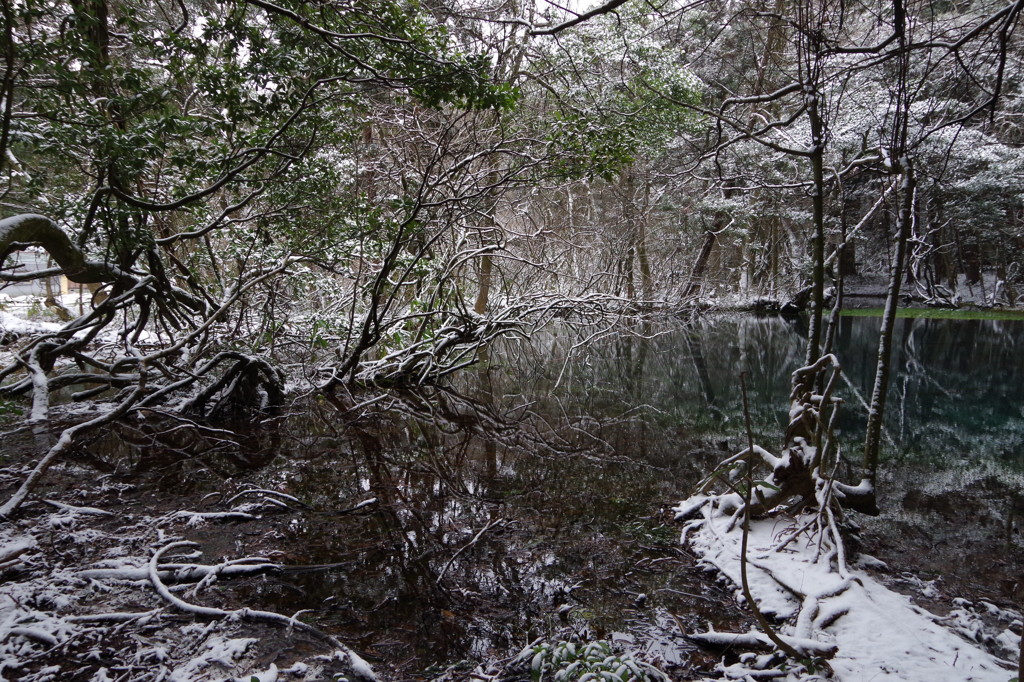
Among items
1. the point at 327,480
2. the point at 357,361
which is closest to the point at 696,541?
the point at 327,480

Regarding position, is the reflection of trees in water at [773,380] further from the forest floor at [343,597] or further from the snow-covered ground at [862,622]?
the snow-covered ground at [862,622]

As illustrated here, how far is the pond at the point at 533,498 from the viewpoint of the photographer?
124 inches

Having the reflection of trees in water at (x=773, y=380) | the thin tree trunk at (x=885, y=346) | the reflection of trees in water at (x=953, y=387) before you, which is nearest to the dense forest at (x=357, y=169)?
the thin tree trunk at (x=885, y=346)

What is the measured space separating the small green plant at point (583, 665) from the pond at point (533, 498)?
26cm

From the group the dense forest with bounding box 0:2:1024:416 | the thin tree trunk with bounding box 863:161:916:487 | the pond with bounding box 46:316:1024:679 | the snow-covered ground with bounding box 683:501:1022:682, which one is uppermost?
the dense forest with bounding box 0:2:1024:416

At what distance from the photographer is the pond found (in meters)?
3.15

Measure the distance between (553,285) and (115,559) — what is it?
11.9m

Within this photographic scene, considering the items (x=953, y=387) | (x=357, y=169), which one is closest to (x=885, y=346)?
(x=357, y=169)

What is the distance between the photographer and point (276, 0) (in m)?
4.81

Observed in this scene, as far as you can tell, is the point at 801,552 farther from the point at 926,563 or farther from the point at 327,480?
the point at 327,480

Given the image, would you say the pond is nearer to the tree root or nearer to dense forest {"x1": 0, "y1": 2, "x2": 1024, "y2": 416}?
the tree root

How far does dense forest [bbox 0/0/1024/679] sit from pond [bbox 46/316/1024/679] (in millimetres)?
532

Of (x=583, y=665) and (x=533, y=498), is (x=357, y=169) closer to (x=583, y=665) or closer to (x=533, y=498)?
(x=533, y=498)

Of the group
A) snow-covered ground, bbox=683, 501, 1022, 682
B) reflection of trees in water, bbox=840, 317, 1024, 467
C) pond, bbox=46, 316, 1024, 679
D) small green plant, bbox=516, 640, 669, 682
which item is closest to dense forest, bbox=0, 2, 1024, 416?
pond, bbox=46, 316, 1024, 679
